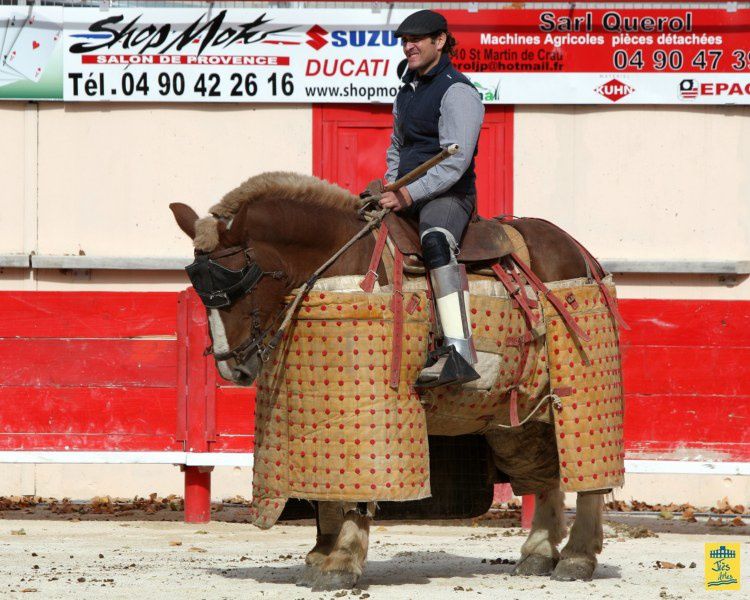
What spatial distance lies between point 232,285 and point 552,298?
1.32 m

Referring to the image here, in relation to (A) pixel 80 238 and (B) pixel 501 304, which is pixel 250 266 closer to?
→ (B) pixel 501 304

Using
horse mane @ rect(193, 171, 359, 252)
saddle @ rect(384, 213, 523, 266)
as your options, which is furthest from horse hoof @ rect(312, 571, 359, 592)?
horse mane @ rect(193, 171, 359, 252)

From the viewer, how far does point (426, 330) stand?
5715 mm

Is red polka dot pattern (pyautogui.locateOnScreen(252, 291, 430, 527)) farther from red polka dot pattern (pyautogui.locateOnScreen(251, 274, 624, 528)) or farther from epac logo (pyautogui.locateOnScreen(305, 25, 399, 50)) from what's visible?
epac logo (pyautogui.locateOnScreen(305, 25, 399, 50))

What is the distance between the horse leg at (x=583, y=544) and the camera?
6176 millimetres

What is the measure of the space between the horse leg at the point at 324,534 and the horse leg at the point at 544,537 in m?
0.86

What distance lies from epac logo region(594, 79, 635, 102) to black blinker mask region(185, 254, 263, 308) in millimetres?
4788

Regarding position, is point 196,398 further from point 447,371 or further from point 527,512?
point 447,371

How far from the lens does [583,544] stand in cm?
622

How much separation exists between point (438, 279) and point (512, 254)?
0.51m

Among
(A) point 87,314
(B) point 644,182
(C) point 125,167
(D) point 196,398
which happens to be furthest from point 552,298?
(C) point 125,167

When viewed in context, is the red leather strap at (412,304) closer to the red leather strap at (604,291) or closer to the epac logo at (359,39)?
the red leather strap at (604,291)

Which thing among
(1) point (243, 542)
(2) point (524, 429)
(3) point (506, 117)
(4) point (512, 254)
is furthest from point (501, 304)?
(3) point (506, 117)
